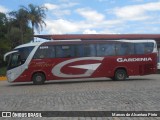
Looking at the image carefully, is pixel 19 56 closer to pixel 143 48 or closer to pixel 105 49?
pixel 105 49

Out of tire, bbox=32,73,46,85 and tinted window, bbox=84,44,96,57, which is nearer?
tire, bbox=32,73,46,85

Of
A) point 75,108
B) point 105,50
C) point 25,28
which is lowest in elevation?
point 75,108

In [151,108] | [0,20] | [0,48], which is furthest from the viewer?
[0,20]

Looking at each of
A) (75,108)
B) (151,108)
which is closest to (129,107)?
(151,108)

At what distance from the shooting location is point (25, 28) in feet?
218

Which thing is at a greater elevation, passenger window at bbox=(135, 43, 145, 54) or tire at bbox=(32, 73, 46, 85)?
passenger window at bbox=(135, 43, 145, 54)

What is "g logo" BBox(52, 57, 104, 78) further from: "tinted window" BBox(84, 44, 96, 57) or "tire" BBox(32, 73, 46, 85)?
"tire" BBox(32, 73, 46, 85)

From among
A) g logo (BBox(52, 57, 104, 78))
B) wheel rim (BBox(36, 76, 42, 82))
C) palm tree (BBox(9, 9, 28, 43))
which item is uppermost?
palm tree (BBox(9, 9, 28, 43))

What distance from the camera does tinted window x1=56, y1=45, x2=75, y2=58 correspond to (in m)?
28.2

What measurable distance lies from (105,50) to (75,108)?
1669 centimetres

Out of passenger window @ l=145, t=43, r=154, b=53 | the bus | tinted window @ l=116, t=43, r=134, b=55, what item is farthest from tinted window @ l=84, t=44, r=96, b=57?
passenger window @ l=145, t=43, r=154, b=53

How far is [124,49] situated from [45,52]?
220 inches

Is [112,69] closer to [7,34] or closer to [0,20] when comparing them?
[7,34]

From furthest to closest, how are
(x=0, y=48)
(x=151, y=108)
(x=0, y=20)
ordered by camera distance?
1. (x=0, y=20)
2. (x=0, y=48)
3. (x=151, y=108)
